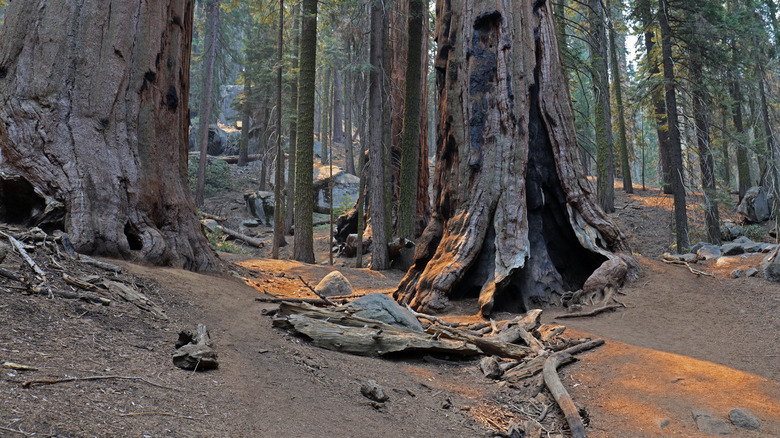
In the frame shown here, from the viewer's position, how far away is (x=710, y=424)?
354cm

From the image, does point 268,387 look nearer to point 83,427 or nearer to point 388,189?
point 83,427

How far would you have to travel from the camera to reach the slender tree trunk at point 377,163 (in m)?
13.0

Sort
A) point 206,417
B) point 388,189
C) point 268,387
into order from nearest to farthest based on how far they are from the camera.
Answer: point 206,417 → point 268,387 → point 388,189

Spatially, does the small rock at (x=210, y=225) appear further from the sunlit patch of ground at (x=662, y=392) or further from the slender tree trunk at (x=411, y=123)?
the sunlit patch of ground at (x=662, y=392)

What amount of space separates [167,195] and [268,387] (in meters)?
3.95

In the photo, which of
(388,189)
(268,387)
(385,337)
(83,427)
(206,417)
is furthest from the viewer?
(388,189)

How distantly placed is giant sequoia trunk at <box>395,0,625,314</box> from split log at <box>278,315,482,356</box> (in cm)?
182

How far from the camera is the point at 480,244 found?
719 centimetres

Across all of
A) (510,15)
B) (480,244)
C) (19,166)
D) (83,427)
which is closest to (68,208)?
(19,166)

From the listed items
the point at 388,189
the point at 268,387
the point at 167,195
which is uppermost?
the point at 388,189

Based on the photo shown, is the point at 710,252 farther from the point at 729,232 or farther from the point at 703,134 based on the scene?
the point at 729,232

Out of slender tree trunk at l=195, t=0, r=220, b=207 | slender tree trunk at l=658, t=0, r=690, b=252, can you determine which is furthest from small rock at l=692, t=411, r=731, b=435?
slender tree trunk at l=195, t=0, r=220, b=207

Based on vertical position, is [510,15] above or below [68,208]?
above

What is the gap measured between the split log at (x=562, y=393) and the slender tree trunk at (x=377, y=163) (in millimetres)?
8480
